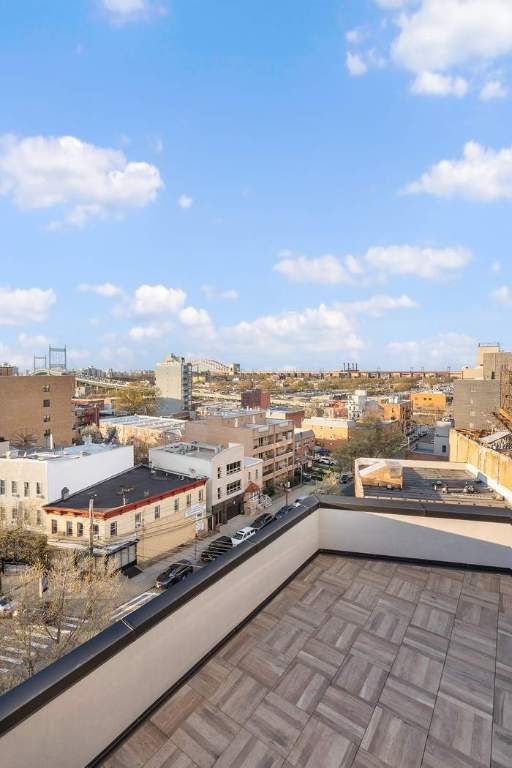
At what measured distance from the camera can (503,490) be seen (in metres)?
11.4

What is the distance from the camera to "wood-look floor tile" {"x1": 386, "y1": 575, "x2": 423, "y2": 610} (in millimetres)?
3102

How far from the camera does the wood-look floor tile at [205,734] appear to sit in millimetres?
1764

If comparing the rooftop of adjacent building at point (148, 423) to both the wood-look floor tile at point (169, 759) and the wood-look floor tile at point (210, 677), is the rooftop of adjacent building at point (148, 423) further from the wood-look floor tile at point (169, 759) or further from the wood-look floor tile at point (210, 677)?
the wood-look floor tile at point (169, 759)

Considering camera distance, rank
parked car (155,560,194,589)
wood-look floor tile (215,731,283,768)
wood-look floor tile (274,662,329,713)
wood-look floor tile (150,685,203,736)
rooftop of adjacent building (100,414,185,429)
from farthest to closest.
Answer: rooftop of adjacent building (100,414,185,429), parked car (155,560,194,589), wood-look floor tile (274,662,329,713), wood-look floor tile (150,685,203,736), wood-look floor tile (215,731,283,768)

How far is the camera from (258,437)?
83.1 feet

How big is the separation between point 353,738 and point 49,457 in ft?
61.1

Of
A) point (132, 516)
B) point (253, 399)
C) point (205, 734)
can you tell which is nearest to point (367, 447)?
point (132, 516)

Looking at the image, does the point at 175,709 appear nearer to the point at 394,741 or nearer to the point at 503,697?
the point at 394,741

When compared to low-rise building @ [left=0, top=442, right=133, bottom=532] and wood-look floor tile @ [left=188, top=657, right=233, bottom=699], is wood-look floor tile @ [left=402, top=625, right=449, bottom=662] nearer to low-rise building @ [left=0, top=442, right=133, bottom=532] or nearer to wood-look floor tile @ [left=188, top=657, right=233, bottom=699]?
wood-look floor tile @ [left=188, top=657, right=233, bottom=699]

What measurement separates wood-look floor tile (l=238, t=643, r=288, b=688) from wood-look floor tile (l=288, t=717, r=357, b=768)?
34cm

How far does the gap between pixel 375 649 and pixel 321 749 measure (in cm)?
83

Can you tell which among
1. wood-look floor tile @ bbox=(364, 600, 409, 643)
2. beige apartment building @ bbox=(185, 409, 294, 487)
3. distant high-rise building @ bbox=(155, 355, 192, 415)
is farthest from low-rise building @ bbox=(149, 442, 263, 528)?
distant high-rise building @ bbox=(155, 355, 192, 415)

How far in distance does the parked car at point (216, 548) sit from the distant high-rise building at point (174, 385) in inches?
1621

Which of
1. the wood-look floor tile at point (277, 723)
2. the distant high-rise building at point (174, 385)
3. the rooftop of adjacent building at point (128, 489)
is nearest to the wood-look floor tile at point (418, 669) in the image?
the wood-look floor tile at point (277, 723)
